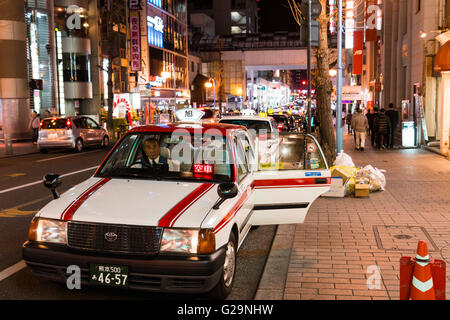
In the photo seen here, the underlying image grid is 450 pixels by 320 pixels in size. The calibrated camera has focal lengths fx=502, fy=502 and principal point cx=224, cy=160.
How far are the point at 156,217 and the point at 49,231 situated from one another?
3.54 ft

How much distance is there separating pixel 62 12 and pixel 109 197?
36.6 m

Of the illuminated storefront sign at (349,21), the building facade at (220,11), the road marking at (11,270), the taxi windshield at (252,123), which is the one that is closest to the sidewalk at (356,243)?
the road marking at (11,270)

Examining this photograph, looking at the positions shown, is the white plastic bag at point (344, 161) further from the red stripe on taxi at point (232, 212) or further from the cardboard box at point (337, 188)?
the red stripe on taxi at point (232, 212)

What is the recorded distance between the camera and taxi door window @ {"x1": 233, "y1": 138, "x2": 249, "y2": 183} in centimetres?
591

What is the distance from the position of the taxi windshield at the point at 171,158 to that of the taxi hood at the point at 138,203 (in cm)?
25

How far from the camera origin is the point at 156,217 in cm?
454

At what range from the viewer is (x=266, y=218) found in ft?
21.8

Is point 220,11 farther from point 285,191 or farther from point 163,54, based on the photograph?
point 285,191

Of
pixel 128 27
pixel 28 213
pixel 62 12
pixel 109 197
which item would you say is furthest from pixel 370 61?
pixel 109 197

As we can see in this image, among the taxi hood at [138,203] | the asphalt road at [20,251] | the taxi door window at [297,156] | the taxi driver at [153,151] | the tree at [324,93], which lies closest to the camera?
the taxi hood at [138,203]

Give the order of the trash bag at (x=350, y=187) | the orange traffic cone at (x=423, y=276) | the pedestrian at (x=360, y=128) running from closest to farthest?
the orange traffic cone at (x=423, y=276) < the trash bag at (x=350, y=187) < the pedestrian at (x=360, y=128)

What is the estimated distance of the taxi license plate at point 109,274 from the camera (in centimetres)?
446

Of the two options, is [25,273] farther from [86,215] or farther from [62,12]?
[62,12]

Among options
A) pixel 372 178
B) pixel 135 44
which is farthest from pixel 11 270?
pixel 135 44
